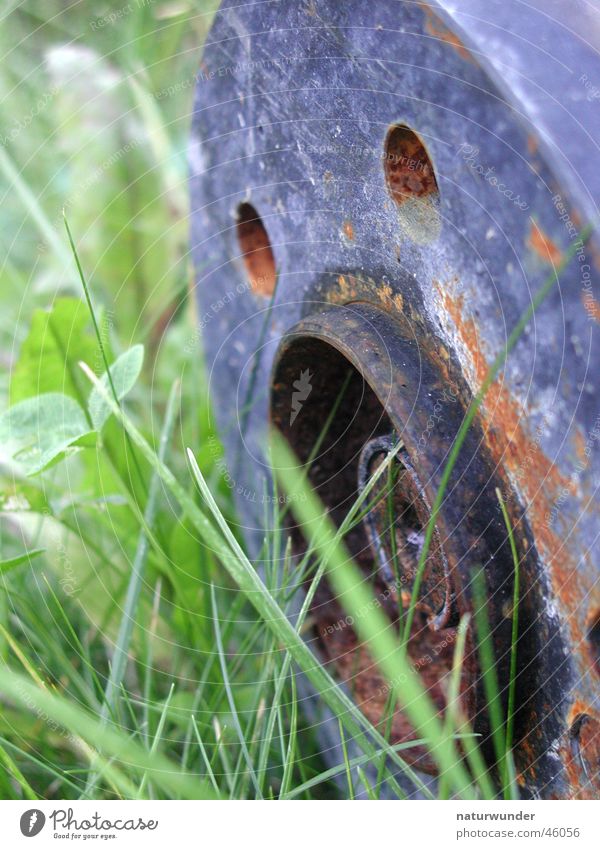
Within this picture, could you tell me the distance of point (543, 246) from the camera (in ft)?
1.59

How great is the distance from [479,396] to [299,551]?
13.2 inches

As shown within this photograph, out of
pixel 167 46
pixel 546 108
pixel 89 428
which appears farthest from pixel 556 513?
pixel 167 46

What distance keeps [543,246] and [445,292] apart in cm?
10

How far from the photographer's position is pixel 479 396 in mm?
539

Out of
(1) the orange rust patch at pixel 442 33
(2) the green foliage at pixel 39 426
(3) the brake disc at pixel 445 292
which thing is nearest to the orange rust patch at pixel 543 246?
(3) the brake disc at pixel 445 292

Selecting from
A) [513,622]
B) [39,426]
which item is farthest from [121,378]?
[513,622]

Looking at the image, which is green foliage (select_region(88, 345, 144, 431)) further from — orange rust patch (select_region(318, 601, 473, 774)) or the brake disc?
orange rust patch (select_region(318, 601, 473, 774))

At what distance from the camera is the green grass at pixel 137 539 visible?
0.63 m

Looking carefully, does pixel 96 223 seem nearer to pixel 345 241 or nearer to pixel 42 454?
pixel 42 454

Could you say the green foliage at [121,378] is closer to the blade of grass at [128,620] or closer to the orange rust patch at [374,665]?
the blade of grass at [128,620]

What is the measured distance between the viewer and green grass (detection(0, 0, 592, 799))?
63cm

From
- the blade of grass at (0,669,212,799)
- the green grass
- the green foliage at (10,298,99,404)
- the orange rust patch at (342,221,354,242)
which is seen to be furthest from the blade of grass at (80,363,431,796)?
the green foliage at (10,298,99,404)

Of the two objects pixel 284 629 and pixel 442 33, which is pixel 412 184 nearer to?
pixel 442 33

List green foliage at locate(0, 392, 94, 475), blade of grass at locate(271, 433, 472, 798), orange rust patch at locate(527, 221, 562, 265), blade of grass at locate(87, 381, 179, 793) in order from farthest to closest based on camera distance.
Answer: green foliage at locate(0, 392, 94, 475)
blade of grass at locate(87, 381, 179, 793)
blade of grass at locate(271, 433, 472, 798)
orange rust patch at locate(527, 221, 562, 265)
